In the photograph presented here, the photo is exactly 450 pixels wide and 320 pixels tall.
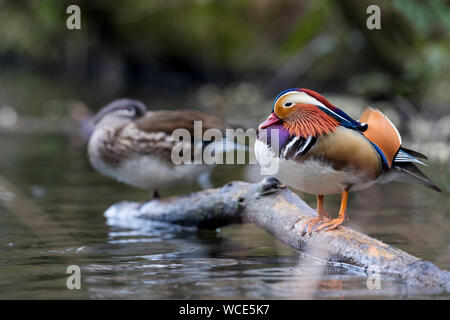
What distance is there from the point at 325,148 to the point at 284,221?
86 cm

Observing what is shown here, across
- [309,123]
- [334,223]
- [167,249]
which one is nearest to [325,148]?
[309,123]

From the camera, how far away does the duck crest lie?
415 cm

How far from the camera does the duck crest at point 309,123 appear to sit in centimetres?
415

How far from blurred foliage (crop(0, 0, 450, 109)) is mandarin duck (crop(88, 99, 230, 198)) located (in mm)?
3008

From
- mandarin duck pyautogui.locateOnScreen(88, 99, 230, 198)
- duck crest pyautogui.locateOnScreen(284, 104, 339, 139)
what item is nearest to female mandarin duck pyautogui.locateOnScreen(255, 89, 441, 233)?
duck crest pyautogui.locateOnScreen(284, 104, 339, 139)

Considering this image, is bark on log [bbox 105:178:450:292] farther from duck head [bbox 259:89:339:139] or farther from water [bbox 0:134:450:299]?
duck head [bbox 259:89:339:139]

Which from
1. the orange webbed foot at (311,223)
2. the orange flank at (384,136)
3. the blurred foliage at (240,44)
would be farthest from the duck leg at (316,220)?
the blurred foliage at (240,44)

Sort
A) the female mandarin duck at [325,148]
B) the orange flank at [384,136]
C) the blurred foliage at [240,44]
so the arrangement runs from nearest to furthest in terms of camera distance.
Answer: the female mandarin duck at [325,148] < the orange flank at [384,136] < the blurred foliage at [240,44]

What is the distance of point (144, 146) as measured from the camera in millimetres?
5812

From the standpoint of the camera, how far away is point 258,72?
1825cm

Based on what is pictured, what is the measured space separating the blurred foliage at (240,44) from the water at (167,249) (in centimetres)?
221

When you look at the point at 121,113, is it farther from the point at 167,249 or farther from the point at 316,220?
the point at 316,220

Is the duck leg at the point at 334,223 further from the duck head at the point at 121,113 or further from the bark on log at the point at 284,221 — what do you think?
the duck head at the point at 121,113

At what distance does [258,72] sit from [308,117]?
558 inches
